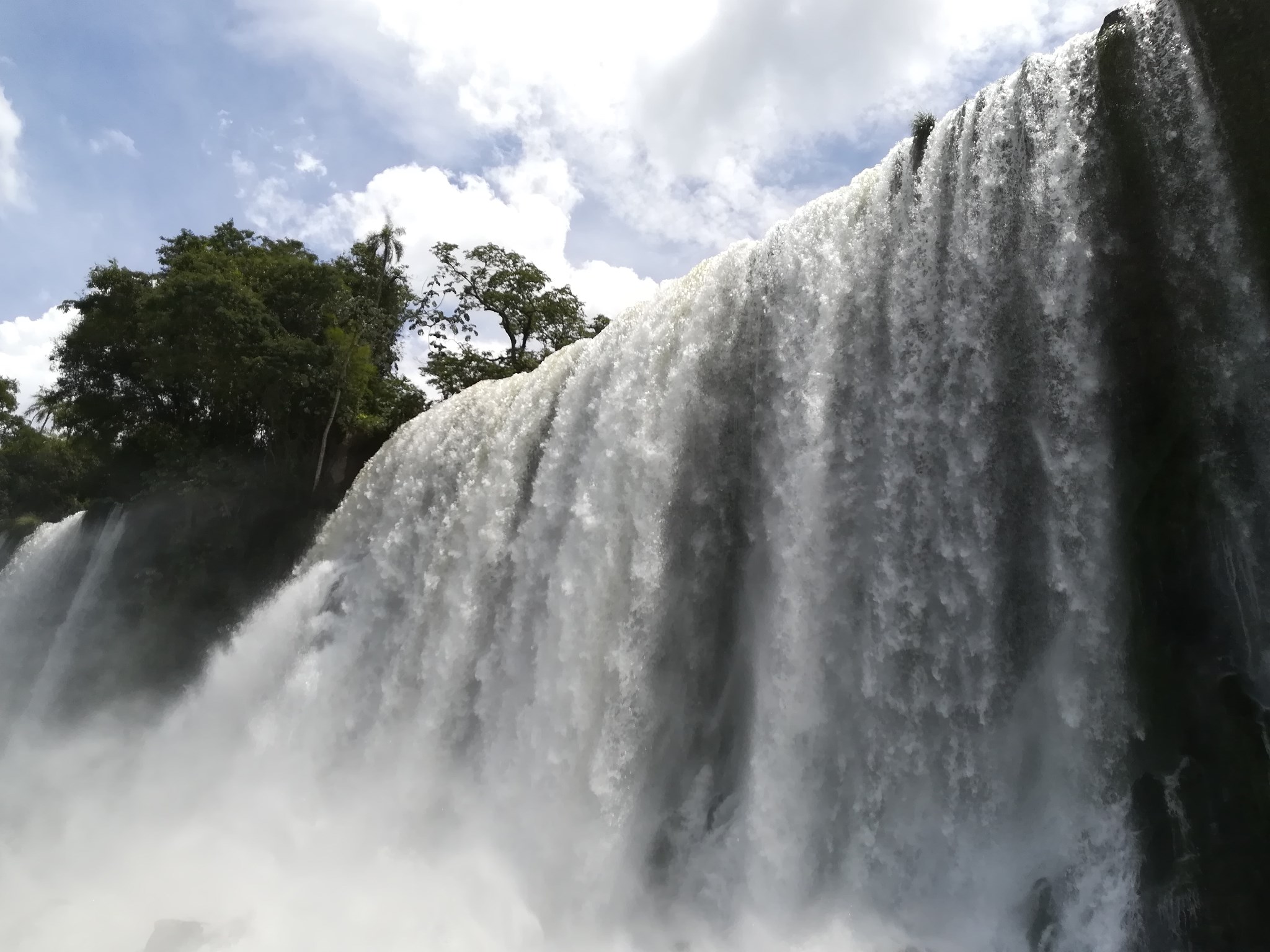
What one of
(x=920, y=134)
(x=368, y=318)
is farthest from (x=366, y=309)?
(x=920, y=134)

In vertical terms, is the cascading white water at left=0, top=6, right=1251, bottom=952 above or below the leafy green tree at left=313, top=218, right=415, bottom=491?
below

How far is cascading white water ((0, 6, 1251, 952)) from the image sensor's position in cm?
638

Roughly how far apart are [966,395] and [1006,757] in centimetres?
276

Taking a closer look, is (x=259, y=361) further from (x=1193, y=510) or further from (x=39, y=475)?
(x=39, y=475)

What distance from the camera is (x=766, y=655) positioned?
7.83 meters

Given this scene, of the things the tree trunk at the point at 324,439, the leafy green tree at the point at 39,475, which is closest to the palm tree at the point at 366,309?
the tree trunk at the point at 324,439

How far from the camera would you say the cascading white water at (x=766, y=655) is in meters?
6.38

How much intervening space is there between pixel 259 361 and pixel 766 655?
465 inches

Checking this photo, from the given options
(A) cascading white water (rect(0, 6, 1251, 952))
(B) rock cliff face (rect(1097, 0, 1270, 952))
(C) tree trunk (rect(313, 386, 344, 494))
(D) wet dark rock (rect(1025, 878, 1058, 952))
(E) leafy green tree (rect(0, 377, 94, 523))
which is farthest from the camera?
(E) leafy green tree (rect(0, 377, 94, 523))

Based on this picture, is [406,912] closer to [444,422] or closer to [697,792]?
[697,792]

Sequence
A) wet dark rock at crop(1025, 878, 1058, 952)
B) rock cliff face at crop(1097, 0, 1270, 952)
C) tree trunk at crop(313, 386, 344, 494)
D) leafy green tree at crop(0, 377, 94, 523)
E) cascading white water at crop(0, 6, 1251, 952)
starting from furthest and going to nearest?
leafy green tree at crop(0, 377, 94, 523), tree trunk at crop(313, 386, 344, 494), cascading white water at crop(0, 6, 1251, 952), wet dark rock at crop(1025, 878, 1058, 952), rock cliff face at crop(1097, 0, 1270, 952)

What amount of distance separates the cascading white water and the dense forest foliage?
624 cm

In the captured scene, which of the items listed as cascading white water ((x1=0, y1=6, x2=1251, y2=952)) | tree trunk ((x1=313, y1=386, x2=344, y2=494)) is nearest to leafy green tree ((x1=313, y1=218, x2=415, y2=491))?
tree trunk ((x1=313, y1=386, x2=344, y2=494))

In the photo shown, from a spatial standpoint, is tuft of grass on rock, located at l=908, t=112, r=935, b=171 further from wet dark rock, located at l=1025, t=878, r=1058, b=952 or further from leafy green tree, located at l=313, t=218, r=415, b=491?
leafy green tree, located at l=313, t=218, r=415, b=491
